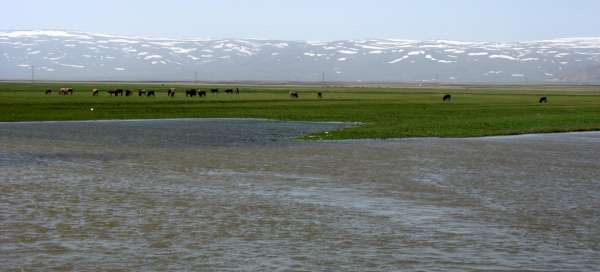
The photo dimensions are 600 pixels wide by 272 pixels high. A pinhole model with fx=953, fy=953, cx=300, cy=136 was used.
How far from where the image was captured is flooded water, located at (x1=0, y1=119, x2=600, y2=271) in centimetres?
1407

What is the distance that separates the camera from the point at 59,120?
5097cm

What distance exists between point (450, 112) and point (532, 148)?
87.6ft

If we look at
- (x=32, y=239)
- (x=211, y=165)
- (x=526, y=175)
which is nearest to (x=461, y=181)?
(x=526, y=175)

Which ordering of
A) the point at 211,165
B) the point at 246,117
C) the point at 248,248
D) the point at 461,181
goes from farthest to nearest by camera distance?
the point at 246,117, the point at 211,165, the point at 461,181, the point at 248,248

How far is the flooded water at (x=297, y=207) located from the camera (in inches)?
554

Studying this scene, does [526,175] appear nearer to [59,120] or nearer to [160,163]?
[160,163]

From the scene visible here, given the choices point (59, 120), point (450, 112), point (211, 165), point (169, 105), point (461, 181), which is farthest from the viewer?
point (169, 105)

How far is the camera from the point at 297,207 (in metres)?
19.3

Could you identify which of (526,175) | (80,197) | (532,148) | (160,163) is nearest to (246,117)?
(532,148)

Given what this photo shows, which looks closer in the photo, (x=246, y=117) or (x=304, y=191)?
(x=304, y=191)

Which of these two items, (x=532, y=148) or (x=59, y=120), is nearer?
(x=532, y=148)

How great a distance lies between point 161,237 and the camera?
51.2ft

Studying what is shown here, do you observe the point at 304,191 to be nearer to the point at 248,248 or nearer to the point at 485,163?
the point at 248,248

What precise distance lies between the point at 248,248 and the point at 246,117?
41866mm
